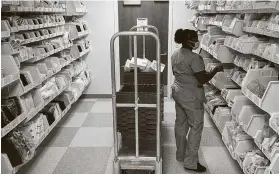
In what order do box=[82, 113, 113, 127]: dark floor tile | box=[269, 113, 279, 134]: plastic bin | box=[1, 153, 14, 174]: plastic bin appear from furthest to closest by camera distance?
1. box=[82, 113, 113, 127]: dark floor tile
2. box=[1, 153, 14, 174]: plastic bin
3. box=[269, 113, 279, 134]: plastic bin

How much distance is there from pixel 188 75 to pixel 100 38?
3602 millimetres

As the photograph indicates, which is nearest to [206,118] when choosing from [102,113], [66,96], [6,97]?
[102,113]

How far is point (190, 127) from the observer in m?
3.86

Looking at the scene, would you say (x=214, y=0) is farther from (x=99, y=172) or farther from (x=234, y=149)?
(x=99, y=172)

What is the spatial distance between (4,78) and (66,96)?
2.56 metres

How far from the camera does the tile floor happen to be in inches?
153

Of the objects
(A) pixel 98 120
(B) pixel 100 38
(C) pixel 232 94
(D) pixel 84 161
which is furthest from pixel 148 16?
(D) pixel 84 161

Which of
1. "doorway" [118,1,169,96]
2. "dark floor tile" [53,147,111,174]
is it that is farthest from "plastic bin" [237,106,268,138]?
"doorway" [118,1,169,96]

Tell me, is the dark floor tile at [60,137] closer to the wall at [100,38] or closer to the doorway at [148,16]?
the wall at [100,38]

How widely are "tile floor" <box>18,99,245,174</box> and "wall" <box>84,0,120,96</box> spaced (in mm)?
1233

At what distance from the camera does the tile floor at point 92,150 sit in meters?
3.90

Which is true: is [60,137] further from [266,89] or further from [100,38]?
[266,89]

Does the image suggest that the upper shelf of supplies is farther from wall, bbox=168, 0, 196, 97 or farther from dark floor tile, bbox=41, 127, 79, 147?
dark floor tile, bbox=41, 127, 79, 147

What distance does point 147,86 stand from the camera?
4.14 metres
